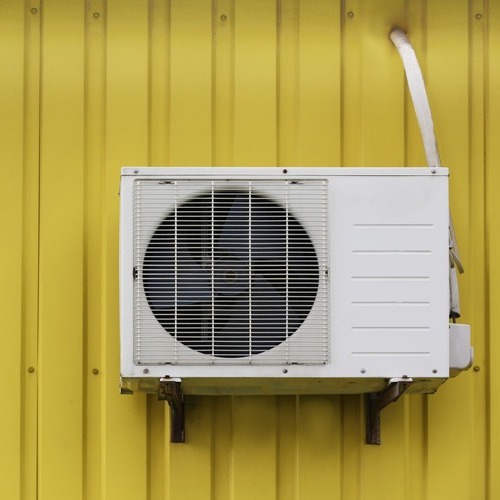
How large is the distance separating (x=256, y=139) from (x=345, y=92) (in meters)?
0.34

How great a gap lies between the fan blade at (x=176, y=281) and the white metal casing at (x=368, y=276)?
6cm

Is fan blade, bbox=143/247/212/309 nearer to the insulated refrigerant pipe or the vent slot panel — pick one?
the vent slot panel

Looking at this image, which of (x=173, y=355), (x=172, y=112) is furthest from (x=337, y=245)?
(x=172, y=112)

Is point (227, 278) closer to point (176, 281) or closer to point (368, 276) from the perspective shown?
point (176, 281)

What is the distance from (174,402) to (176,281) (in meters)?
0.41

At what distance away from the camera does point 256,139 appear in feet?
8.88

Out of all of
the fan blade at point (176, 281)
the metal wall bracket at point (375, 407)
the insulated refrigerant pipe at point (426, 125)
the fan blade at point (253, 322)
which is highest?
the insulated refrigerant pipe at point (426, 125)

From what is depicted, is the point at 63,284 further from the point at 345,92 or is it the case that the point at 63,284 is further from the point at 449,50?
the point at 449,50

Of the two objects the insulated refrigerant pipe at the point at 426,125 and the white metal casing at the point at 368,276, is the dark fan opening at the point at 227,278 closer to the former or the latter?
the white metal casing at the point at 368,276

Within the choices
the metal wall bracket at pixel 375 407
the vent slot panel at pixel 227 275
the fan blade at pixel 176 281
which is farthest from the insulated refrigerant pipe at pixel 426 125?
the fan blade at pixel 176 281

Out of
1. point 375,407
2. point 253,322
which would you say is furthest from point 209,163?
point 375,407

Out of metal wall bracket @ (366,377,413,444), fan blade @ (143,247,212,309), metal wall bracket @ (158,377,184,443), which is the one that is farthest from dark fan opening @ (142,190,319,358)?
metal wall bracket @ (366,377,413,444)

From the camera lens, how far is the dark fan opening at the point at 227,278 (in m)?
2.29

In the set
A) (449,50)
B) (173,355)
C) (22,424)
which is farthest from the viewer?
(449,50)
